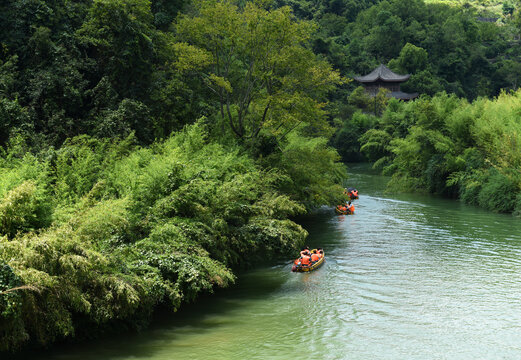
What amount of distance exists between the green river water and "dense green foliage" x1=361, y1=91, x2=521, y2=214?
6823mm

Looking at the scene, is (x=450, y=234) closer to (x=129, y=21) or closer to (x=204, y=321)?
(x=204, y=321)

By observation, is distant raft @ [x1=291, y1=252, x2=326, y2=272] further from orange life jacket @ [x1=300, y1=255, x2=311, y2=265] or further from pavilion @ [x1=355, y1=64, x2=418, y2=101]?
pavilion @ [x1=355, y1=64, x2=418, y2=101]

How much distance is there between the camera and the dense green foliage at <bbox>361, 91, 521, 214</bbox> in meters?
28.9

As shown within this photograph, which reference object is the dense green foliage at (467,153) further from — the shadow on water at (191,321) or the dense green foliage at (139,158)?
the shadow on water at (191,321)

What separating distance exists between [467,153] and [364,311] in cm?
2154

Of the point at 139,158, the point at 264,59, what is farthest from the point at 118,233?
the point at 264,59

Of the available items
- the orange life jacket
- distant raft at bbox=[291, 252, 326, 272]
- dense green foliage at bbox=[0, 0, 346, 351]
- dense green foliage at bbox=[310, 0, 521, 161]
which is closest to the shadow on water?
distant raft at bbox=[291, 252, 326, 272]

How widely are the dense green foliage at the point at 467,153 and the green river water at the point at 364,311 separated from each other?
6823mm

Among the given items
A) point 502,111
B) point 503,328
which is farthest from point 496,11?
point 503,328

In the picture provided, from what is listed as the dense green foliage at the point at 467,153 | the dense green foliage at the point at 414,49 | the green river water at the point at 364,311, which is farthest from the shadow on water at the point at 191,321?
the dense green foliage at the point at 414,49

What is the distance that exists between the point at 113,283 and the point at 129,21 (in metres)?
15.0

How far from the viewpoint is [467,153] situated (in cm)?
3291

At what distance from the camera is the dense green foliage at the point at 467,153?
28.9 metres

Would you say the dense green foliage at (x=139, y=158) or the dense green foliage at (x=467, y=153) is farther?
the dense green foliage at (x=467, y=153)
